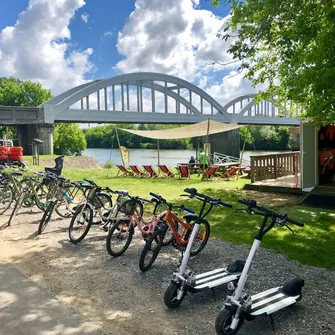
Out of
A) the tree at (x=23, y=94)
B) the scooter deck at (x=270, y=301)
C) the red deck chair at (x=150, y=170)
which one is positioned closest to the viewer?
the scooter deck at (x=270, y=301)

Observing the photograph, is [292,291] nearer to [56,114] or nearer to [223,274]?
[223,274]

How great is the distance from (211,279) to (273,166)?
7.69 m

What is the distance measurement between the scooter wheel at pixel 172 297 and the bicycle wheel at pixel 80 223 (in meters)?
2.00

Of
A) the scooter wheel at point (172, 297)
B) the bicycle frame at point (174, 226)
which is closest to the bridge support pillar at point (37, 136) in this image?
the bicycle frame at point (174, 226)

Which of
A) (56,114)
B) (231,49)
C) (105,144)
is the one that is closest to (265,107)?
(105,144)

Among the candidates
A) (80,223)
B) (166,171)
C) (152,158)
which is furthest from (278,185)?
(152,158)

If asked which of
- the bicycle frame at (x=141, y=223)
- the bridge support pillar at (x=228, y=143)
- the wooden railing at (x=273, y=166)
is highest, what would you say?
the bridge support pillar at (x=228, y=143)

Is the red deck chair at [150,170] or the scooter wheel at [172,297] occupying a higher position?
the red deck chair at [150,170]

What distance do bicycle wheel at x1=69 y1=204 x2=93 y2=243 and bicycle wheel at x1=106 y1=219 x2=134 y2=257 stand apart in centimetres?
56

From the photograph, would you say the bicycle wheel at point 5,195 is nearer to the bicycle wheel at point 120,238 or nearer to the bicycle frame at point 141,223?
the bicycle wheel at point 120,238

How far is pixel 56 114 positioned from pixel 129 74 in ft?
36.9

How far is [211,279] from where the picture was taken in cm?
298

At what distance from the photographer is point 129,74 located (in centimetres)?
3934

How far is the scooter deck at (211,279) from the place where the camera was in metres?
2.85
